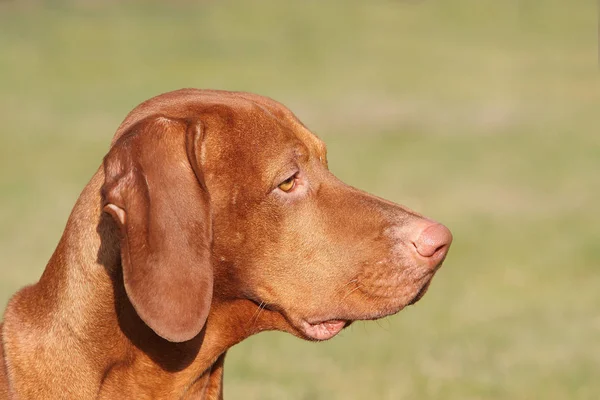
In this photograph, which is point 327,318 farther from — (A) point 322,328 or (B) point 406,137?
(B) point 406,137

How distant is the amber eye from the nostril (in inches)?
22.6

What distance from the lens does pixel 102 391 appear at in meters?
4.46

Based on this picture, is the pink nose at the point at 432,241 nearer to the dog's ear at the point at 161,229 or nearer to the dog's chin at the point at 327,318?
the dog's chin at the point at 327,318

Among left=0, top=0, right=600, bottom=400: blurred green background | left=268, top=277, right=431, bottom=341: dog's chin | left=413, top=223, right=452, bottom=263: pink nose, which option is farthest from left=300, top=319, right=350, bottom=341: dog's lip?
left=0, top=0, right=600, bottom=400: blurred green background

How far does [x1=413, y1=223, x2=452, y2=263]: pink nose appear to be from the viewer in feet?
15.0

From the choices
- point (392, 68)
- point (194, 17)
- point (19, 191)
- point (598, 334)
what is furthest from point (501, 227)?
point (194, 17)

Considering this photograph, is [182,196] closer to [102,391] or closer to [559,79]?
[102,391]

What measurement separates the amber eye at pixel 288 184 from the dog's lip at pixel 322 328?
56 centimetres

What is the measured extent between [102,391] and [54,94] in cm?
2345

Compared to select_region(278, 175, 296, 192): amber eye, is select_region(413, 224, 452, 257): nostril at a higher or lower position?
lower

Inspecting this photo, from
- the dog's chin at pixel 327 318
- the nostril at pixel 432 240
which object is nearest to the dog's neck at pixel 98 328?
the dog's chin at pixel 327 318

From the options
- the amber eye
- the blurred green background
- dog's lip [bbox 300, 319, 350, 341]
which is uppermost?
the amber eye

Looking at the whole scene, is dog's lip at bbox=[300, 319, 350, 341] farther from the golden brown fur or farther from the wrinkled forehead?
the wrinkled forehead

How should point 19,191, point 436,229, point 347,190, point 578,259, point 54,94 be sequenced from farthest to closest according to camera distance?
point 54,94 < point 19,191 < point 578,259 < point 347,190 < point 436,229
